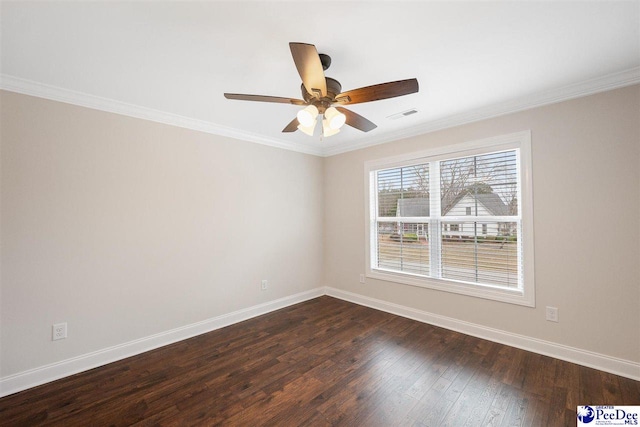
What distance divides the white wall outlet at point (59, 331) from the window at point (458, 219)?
335 centimetres

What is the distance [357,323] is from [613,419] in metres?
2.13

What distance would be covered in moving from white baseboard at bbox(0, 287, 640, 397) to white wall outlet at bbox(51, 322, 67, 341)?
0.71ft

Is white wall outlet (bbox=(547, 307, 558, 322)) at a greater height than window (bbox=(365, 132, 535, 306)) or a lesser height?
lesser

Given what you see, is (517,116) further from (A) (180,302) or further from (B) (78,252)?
(B) (78,252)

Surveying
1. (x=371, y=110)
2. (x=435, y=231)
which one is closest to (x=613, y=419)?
(x=435, y=231)

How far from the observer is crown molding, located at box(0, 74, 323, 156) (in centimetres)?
211

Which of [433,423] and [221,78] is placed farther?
[221,78]

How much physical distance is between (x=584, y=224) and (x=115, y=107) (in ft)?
14.5

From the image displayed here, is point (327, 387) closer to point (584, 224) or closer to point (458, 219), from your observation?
point (458, 219)

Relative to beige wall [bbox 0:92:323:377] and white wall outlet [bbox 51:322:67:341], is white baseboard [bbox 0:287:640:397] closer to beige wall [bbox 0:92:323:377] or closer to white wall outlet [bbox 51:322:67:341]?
beige wall [bbox 0:92:323:377]

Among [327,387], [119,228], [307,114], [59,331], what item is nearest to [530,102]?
[307,114]

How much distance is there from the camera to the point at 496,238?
2.86 metres

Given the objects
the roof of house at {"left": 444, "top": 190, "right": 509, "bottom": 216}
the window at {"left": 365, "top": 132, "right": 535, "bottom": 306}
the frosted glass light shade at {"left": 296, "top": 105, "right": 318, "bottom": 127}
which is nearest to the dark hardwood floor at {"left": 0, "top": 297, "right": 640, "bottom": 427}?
the window at {"left": 365, "top": 132, "right": 535, "bottom": 306}

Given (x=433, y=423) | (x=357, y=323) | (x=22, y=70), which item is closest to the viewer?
(x=433, y=423)
